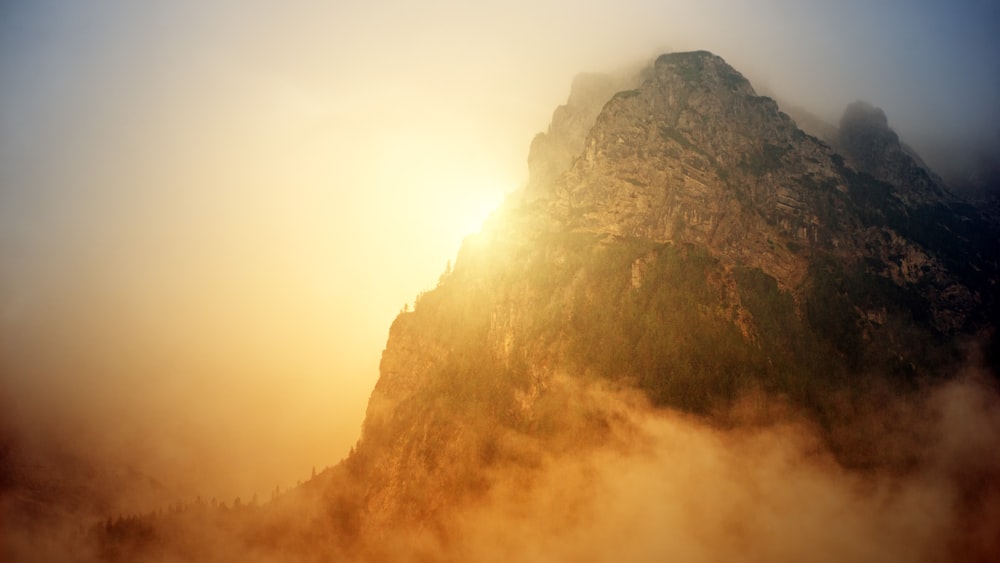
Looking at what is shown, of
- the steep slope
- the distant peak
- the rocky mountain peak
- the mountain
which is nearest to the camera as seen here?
the mountain

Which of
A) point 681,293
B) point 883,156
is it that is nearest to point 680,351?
point 681,293

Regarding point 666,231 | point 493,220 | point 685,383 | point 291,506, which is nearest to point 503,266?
point 493,220

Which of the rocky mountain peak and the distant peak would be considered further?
the distant peak

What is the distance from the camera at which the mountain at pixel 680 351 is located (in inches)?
4136

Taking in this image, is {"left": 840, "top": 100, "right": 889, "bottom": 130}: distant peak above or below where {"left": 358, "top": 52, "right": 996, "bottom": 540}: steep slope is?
above

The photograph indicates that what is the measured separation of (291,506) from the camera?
132m

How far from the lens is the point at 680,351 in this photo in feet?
394

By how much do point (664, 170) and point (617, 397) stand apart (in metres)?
69.6

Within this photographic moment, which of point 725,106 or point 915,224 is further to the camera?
point 725,106

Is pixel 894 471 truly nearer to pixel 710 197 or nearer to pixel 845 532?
pixel 845 532

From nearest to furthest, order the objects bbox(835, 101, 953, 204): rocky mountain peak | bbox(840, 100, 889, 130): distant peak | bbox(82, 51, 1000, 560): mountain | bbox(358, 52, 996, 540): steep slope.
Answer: bbox(82, 51, 1000, 560): mountain < bbox(358, 52, 996, 540): steep slope < bbox(835, 101, 953, 204): rocky mountain peak < bbox(840, 100, 889, 130): distant peak

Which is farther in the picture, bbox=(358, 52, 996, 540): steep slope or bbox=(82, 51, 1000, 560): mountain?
bbox=(358, 52, 996, 540): steep slope

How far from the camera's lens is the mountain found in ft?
345

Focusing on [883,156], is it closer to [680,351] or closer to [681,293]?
[681,293]
